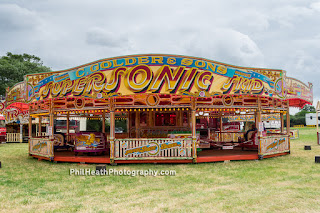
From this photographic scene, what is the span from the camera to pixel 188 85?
11453mm

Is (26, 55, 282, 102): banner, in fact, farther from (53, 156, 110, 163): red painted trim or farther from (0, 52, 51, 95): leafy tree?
(0, 52, 51, 95): leafy tree

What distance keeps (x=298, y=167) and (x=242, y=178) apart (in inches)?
129

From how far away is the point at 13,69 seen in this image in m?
40.4

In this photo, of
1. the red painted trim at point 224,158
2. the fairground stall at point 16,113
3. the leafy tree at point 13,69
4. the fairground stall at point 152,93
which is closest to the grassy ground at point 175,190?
the red painted trim at point 224,158

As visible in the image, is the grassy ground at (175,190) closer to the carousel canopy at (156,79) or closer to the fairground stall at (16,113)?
the carousel canopy at (156,79)

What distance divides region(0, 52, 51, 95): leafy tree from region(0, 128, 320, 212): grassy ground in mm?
32720

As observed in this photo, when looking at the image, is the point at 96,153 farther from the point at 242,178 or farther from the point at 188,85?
the point at 242,178

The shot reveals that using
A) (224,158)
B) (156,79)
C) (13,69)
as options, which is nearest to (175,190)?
(156,79)

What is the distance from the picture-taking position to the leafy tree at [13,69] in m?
40.0

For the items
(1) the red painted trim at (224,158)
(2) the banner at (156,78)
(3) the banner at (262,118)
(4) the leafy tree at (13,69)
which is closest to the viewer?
(2) the banner at (156,78)

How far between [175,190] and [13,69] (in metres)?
39.4

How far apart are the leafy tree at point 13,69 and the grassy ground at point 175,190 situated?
3272 centimetres

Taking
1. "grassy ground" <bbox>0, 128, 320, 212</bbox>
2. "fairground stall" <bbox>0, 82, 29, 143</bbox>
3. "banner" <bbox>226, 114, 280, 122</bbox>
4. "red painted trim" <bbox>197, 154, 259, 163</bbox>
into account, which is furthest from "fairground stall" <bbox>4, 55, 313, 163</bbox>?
"banner" <bbox>226, 114, 280, 122</bbox>

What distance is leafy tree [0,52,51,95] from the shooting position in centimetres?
4001
